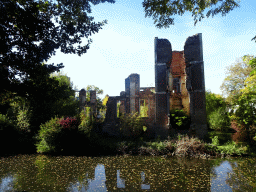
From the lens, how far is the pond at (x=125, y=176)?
6473mm

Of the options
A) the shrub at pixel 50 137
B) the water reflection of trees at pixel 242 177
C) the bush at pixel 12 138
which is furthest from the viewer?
the bush at pixel 12 138

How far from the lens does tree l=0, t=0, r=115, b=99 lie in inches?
165

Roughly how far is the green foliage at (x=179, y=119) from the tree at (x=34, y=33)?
12.9m

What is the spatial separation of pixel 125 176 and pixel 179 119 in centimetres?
988

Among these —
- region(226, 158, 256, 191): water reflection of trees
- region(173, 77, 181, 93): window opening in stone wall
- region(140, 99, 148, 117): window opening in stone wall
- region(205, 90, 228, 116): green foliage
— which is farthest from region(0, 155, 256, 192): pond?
region(173, 77, 181, 93): window opening in stone wall

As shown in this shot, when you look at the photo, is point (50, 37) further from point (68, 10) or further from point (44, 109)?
point (44, 109)

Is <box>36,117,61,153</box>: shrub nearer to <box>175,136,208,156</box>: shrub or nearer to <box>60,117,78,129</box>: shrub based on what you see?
<box>60,117,78,129</box>: shrub

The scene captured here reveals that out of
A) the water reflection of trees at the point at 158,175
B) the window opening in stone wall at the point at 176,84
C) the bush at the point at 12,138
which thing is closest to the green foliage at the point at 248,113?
the water reflection of trees at the point at 158,175

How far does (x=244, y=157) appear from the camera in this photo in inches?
458

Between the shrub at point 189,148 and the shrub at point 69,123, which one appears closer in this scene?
the shrub at point 189,148

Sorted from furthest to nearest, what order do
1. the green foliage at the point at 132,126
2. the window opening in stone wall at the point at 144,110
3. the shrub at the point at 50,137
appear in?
1. the window opening in stone wall at the point at 144,110
2. the green foliage at the point at 132,126
3. the shrub at the point at 50,137

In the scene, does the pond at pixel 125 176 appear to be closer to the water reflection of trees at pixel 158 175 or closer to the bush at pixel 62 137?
the water reflection of trees at pixel 158 175

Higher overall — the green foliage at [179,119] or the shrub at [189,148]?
the green foliage at [179,119]

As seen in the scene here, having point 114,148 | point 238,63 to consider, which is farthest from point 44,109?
point 238,63
